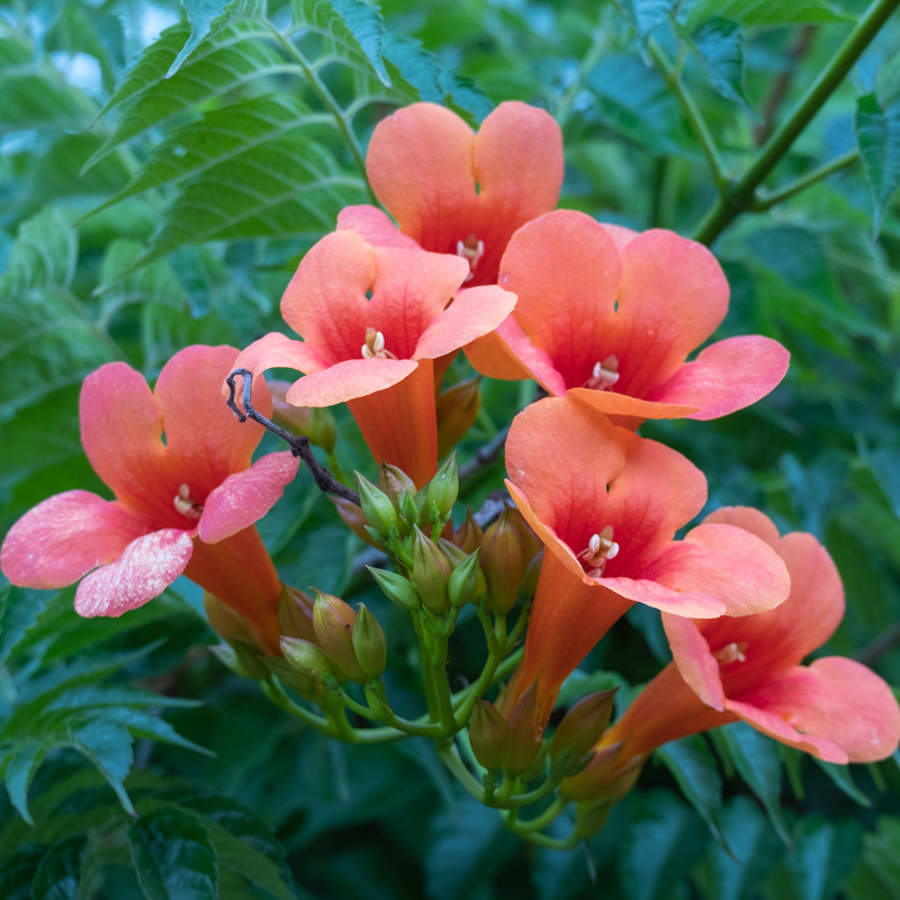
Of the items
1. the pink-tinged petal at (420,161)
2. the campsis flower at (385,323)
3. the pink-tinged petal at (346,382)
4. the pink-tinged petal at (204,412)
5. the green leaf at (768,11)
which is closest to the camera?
the pink-tinged petal at (346,382)

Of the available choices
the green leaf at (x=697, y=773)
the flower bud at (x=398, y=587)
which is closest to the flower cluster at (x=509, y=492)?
the flower bud at (x=398, y=587)

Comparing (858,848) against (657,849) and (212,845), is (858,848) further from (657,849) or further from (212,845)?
(212,845)

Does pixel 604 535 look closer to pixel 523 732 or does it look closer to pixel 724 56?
pixel 523 732

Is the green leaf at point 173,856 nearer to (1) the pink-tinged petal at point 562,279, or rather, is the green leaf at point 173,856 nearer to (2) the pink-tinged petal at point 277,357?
(2) the pink-tinged petal at point 277,357

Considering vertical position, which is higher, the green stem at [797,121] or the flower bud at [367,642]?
the green stem at [797,121]

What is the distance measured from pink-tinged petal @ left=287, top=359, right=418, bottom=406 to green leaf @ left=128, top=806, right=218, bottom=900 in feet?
3.09

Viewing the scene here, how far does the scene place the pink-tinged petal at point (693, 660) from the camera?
1.45 meters

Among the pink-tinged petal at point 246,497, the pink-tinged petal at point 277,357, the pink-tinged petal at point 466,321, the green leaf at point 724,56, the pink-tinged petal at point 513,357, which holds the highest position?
the green leaf at point 724,56

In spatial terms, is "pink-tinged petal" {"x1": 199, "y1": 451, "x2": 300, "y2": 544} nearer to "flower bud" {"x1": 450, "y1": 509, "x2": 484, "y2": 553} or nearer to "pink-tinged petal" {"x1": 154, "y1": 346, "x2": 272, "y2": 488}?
"pink-tinged petal" {"x1": 154, "y1": 346, "x2": 272, "y2": 488}

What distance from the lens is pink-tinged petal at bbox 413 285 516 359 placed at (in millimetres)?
1367

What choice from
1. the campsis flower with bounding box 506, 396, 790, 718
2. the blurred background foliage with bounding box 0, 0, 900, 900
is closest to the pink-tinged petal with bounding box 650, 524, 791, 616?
the campsis flower with bounding box 506, 396, 790, 718

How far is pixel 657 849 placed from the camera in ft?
8.09

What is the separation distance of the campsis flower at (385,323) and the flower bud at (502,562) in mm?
179

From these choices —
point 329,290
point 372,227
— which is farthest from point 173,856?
point 372,227
